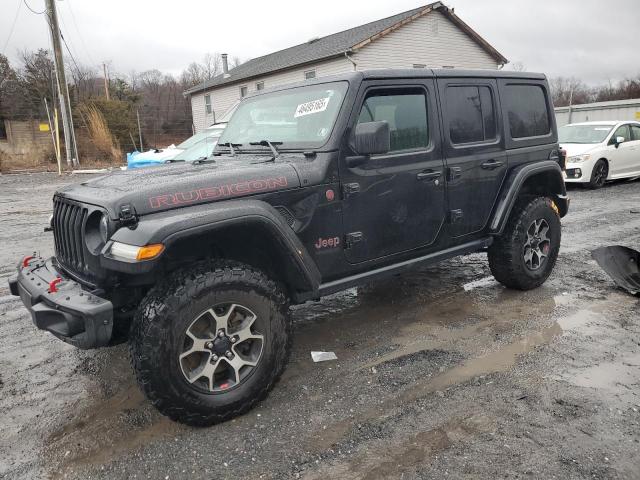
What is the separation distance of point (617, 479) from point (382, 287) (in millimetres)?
3015

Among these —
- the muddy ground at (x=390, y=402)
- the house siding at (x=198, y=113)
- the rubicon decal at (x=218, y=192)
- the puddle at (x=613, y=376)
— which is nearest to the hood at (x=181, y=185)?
the rubicon decal at (x=218, y=192)

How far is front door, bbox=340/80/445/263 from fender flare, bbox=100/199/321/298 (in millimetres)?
490

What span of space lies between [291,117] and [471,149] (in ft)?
5.06

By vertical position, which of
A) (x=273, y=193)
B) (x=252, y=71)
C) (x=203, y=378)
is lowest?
(x=203, y=378)

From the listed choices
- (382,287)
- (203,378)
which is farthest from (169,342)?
(382,287)

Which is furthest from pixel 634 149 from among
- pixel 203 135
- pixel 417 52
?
pixel 417 52

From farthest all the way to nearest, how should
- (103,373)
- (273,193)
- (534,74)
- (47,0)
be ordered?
(47,0), (534,74), (103,373), (273,193)

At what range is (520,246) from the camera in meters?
4.57

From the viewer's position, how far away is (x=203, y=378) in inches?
111

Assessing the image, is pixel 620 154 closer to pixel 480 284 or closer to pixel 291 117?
pixel 480 284

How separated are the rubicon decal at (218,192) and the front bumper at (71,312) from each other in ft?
2.03

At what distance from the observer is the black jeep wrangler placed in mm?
2635

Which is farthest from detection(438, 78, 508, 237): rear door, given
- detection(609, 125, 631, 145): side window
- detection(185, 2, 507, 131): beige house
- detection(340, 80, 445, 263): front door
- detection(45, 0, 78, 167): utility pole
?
detection(45, 0, 78, 167): utility pole

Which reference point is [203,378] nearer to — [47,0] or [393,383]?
[393,383]
